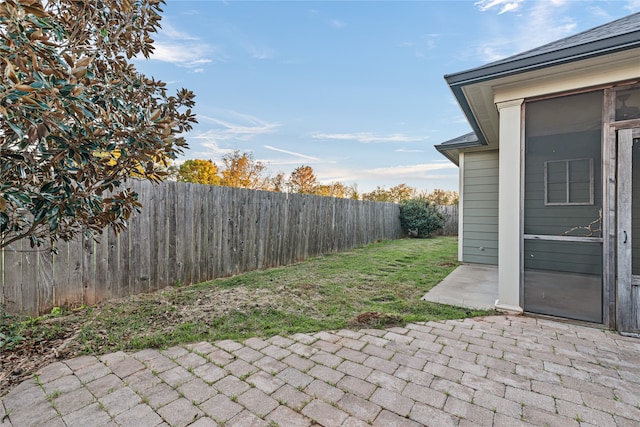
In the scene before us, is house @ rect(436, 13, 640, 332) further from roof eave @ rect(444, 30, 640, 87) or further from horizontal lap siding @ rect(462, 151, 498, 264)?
horizontal lap siding @ rect(462, 151, 498, 264)

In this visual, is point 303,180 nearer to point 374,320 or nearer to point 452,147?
point 452,147

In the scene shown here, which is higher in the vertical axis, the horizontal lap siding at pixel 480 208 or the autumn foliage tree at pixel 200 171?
the autumn foliage tree at pixel 200 171

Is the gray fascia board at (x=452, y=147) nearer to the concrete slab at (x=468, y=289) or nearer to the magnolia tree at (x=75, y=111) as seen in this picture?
the concrete slab at (x=468, y=289)

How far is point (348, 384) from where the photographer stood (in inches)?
76.5

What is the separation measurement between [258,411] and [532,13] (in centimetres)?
711

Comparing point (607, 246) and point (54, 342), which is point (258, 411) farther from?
point (607, 246)

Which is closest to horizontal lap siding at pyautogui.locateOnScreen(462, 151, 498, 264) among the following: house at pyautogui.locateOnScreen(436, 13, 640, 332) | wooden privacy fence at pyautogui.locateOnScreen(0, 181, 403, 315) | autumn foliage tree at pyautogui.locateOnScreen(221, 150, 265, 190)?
house at pyautogui.locateOnScreen(436, 13, 640, 332)

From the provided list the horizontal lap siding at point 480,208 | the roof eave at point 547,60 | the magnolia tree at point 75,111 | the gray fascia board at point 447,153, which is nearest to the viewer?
the magnolia tree at point 75,111

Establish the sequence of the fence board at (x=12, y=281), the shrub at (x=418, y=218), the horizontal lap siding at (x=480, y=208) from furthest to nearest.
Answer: the shrub at (x=418, y=218)
the horizontal lap siding at (x=480, y=208)
the fence board at (x=12, y=281)

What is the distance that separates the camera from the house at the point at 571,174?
283cm

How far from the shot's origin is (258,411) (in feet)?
5.49

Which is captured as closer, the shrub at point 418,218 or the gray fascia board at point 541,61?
the gray fascia board at point 541,61

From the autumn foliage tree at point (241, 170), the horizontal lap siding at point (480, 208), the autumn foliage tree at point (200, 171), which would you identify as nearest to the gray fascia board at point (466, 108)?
the horizontal lap siding at point (480, 208)

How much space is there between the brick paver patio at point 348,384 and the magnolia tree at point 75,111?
1066 millimetres
